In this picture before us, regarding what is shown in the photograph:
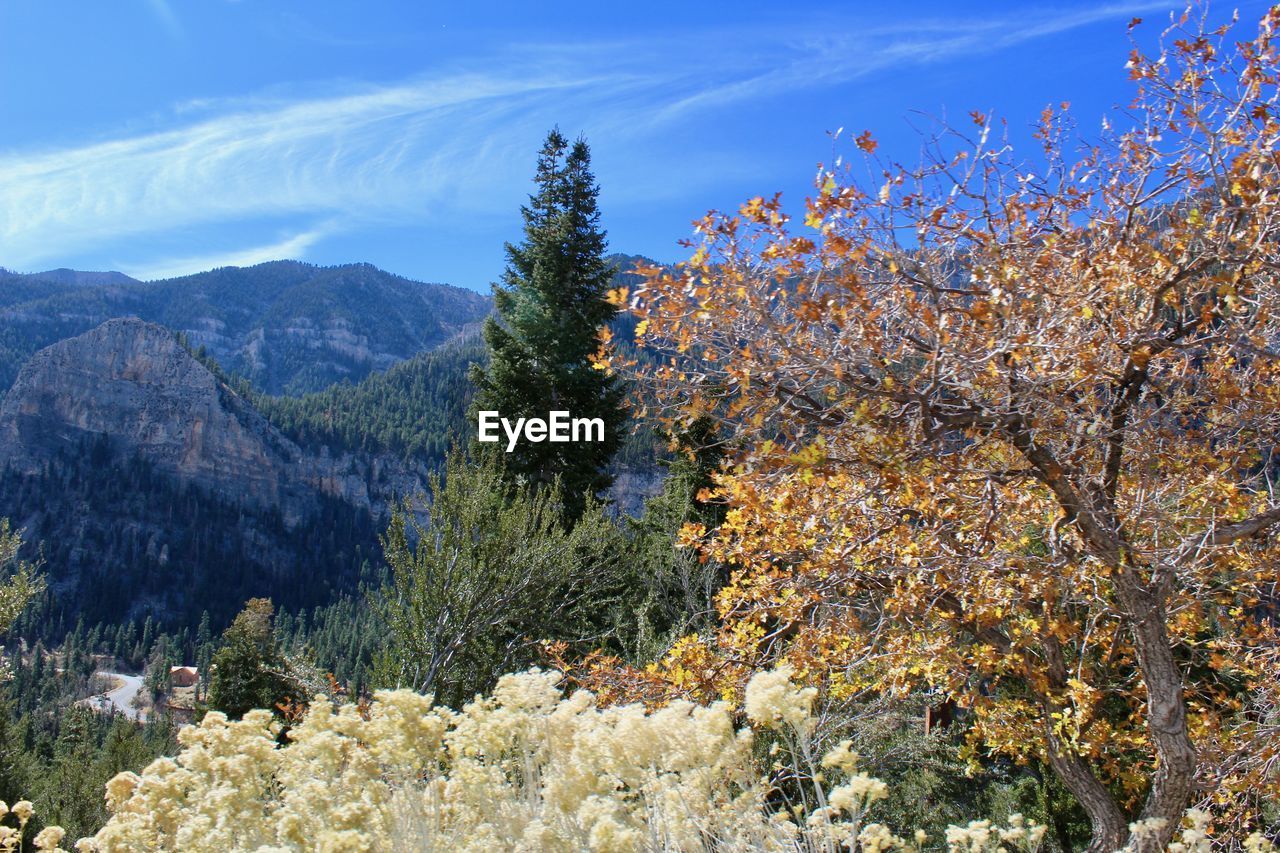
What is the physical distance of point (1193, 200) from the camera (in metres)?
3.89

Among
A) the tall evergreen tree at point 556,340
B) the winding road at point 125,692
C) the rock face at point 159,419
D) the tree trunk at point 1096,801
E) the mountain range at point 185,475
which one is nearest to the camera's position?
the tree trunk at point 1096,801

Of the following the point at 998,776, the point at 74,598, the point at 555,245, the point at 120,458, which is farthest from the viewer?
the point at 120,458

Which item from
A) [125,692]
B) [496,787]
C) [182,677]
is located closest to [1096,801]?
[496,787]

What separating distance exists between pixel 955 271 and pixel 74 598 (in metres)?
159

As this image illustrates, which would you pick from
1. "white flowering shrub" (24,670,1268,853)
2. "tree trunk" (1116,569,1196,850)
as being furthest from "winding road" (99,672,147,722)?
"tree trunk" (1116,569,1196,850)

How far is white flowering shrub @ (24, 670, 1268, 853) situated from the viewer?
191 centimetres

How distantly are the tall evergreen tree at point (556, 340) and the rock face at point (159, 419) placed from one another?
14778 cm

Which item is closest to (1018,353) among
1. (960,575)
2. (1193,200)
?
(960,575)

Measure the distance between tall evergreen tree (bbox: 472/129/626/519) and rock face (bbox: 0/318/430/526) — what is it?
148 meters

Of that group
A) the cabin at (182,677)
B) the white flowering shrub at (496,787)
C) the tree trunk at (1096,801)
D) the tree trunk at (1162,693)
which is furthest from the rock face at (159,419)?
the white flowering shrub at (496,787)

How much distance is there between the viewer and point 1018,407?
10.6 ft

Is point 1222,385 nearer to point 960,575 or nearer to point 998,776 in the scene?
point 960,575

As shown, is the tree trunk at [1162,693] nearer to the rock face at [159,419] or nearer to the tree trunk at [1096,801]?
the tree trunk at [1096,801]

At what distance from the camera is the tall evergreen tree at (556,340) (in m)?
15.9
